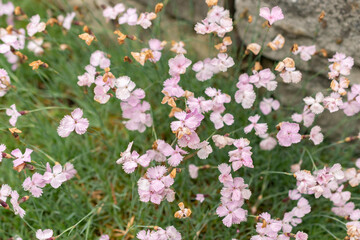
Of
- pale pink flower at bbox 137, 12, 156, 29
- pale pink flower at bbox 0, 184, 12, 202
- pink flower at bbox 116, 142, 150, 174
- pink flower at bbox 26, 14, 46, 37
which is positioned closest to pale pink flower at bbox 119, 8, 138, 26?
pale pink flower at bbox 137, 12, 156, 29

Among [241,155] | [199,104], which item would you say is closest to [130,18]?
[199,104]

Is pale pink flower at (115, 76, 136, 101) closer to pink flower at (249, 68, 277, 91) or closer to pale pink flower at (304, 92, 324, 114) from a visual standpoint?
pink flower at (249, 68, 277, 91)

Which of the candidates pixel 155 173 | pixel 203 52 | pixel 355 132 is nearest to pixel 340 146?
pixel 355 132

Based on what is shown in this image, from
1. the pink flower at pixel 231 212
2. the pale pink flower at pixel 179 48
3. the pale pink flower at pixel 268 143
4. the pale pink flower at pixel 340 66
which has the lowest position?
the pink flower at pixel 231 212

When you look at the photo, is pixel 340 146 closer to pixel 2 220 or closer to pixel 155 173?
pixel 155 173

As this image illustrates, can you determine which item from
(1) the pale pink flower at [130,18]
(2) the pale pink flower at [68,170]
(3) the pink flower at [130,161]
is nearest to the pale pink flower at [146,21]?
(1) the pale pink flower at [130,18]

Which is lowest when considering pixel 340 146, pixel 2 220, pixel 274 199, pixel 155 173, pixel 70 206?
pixel 2 220

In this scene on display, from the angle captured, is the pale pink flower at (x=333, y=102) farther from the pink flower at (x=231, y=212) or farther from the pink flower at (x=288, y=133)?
the pink flower at (x=231, y=212)
